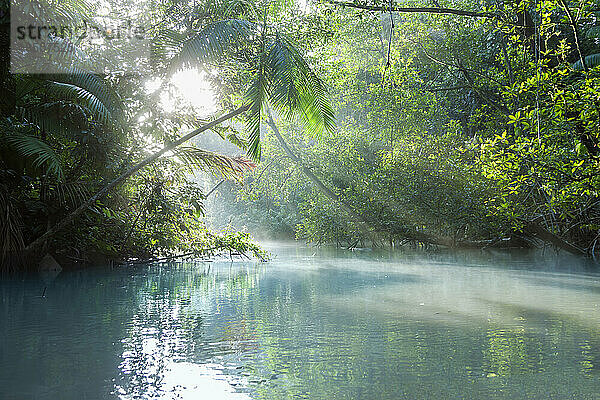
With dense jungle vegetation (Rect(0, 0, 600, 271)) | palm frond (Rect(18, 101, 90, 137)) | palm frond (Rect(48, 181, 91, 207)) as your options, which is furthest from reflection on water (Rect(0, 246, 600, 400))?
palm frond (Rect(18, 101, 90, 137))

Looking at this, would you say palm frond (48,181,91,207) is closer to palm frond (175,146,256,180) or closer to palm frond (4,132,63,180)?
palm frond (4,132,63,180)

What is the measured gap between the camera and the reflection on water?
10.5ft

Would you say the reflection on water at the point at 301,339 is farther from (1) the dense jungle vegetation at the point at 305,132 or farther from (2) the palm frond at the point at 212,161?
(2) the palm frond at the point at 212,161

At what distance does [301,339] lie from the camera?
177 inches

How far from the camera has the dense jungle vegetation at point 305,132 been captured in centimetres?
898

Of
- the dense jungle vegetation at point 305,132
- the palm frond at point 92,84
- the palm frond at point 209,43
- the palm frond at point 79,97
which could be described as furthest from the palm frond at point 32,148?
the palm frond at point 209,43

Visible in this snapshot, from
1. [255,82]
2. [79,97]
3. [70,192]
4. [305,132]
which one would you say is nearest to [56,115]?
[79,97]

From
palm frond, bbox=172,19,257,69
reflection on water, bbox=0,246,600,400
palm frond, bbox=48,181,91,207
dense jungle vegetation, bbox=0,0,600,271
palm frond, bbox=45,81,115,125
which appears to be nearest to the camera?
reflection on water, bbox=0,246,600,400

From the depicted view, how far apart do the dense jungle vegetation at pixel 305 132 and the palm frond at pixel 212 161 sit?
0.13 ft

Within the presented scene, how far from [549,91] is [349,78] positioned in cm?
1099

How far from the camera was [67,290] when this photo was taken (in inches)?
294

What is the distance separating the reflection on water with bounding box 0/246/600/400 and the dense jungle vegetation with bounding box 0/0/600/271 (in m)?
1.91

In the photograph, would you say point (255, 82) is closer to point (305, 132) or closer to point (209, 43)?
point (209, 43)

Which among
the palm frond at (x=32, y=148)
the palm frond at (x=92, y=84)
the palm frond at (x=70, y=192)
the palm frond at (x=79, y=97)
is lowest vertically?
the palm frond at (x=70, y=192)
